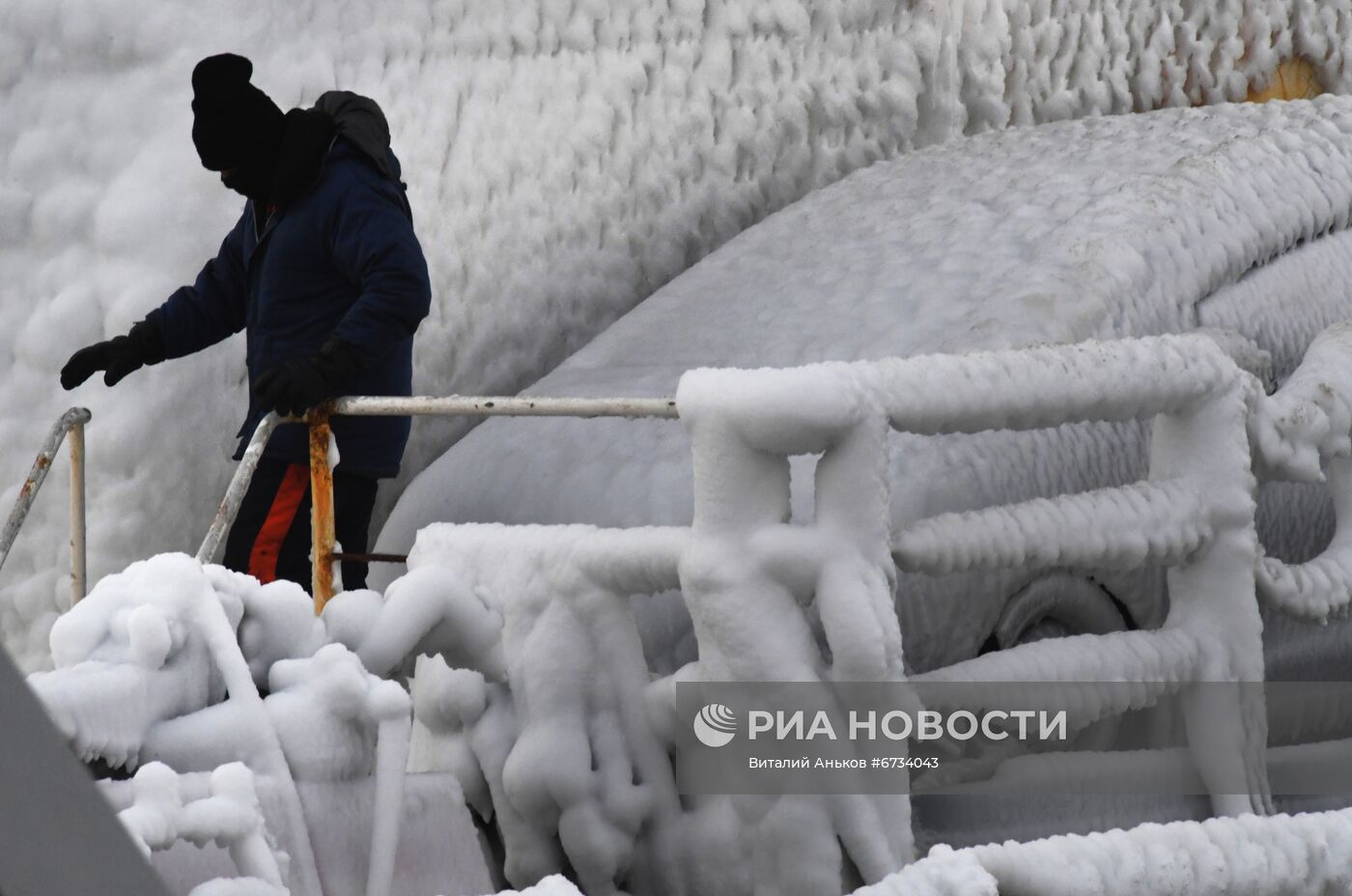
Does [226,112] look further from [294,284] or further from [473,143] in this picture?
[473,143]

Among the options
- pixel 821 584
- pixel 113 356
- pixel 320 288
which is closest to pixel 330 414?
pixel 320 288

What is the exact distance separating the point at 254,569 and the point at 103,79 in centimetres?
75

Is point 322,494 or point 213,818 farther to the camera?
point 322,494

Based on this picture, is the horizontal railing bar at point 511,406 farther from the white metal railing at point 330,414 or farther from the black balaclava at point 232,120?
the black balaclava at point 232,120

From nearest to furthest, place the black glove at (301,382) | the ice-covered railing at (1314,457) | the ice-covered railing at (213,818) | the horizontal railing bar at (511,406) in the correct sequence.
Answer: the ice-covered railing at (213,818) < the horizontal railing bar at (511,406) < the ice-covered railing at (1314,457) < the black glove at (301,382)

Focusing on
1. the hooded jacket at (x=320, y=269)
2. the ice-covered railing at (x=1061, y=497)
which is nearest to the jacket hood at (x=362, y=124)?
the hooded jacket at (x=320, y=269)

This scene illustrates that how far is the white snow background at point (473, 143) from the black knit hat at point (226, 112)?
0.22 m

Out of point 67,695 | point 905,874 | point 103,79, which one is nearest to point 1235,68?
point 103,79

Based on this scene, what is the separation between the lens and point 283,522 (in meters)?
2.57

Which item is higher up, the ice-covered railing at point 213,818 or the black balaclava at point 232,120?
the black balaclava at point 232,120

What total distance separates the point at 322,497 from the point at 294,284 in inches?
15.6

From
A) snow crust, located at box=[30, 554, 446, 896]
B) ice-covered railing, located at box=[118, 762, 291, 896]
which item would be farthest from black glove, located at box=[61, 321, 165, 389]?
ice-covered railing, located at box=[118, 762, 291, 896]
